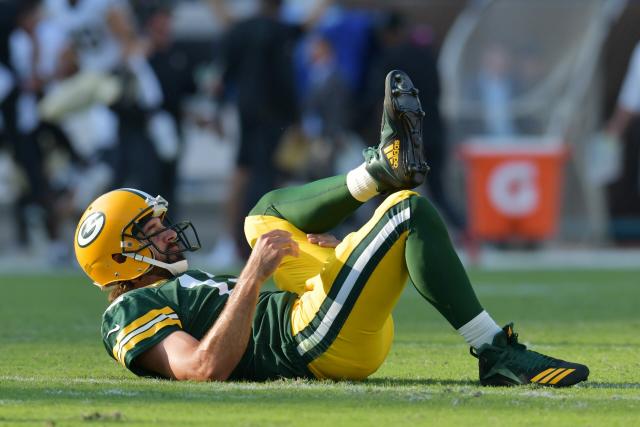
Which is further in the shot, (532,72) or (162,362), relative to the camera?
(532,72)

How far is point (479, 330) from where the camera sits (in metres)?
5.23

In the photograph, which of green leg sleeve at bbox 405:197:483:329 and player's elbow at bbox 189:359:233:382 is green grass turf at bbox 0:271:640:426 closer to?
player's elbow at bbox 189:359:233:382

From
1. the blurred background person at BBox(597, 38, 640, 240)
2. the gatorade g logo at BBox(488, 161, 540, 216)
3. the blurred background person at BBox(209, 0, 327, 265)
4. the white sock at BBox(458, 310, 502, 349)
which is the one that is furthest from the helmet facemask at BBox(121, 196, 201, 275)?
the blurred background person at BBox(597, 38, 640, 240)

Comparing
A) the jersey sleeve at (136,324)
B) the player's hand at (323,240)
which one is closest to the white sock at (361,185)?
the player's hand at (323,240)

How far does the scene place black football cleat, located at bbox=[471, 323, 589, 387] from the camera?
17.2 feet

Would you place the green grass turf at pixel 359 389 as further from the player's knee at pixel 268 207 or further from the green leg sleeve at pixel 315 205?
the player's knee at pixel 268 207

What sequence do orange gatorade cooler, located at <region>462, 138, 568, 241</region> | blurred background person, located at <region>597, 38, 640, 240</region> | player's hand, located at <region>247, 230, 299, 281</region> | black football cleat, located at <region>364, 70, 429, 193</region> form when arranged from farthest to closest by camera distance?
blurred background person, located at <region>597, 38, 640, 240</region> → orange gatorade cooler, located at <region>462, 138, 568, 241</region> → black football cleat, located at <region>364, 70, 429, 193</region> → player's hand, located at <region>247, 230, 299, 281</region>

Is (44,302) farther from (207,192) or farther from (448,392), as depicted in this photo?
(207,192)

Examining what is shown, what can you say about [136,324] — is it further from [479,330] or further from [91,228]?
[479,330]

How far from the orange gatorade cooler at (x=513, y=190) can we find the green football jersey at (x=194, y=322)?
33.4ft

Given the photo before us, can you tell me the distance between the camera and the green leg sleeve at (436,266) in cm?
514

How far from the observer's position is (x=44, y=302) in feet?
33.9

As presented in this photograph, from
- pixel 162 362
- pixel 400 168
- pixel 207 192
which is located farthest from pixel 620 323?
pixel 207 192

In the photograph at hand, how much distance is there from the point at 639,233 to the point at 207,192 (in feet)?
16.6
